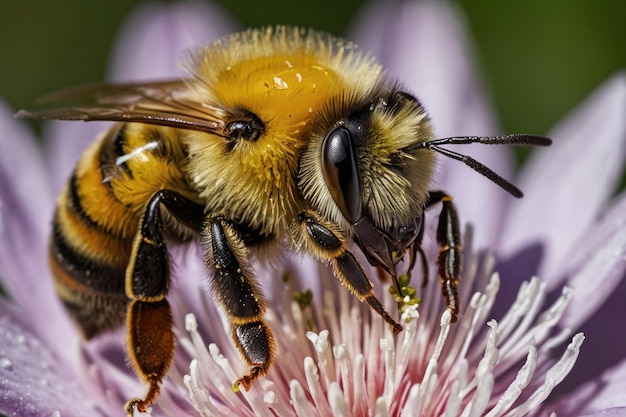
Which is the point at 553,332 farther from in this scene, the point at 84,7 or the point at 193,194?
the point at 84,7

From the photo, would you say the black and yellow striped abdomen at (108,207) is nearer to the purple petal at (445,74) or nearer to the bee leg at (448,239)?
the bee leg at (448,239)

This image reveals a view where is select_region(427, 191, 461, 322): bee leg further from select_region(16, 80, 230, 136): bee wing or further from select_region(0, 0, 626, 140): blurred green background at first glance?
select_region(0, 0, 626, 140): blurred green background

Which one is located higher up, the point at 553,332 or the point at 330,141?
the point at 330,141

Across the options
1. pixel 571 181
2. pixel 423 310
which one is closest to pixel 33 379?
pixel 423 310

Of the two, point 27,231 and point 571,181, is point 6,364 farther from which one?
point 571,181

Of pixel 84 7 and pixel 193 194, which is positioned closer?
pixel 193 194

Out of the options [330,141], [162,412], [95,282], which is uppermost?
[330,141]

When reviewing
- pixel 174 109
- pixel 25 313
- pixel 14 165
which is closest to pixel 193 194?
pixel 174 109
